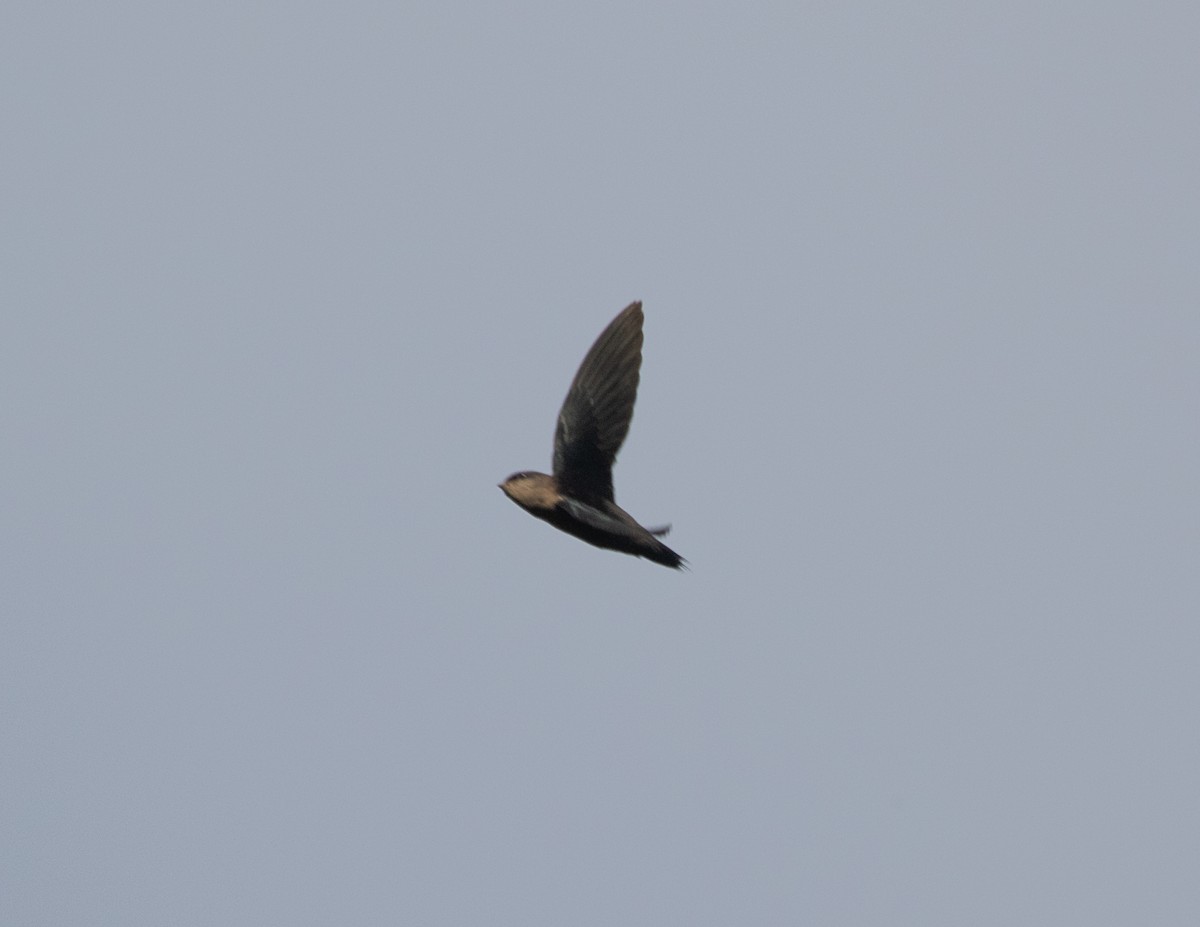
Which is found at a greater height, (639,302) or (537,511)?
(639,302)

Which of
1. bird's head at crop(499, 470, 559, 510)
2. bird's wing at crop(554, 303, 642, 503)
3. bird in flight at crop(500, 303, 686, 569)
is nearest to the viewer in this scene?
bird's head at crop(499, 470, 559, 510)

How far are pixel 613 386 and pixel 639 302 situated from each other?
0.75m

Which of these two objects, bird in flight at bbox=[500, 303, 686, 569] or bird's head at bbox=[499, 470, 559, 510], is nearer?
bird's head at bbox=[499, 470, 559, 510]

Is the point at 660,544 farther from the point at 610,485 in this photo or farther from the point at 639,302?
the point at 639,302

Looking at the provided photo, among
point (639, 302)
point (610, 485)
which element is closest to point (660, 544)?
point (610, 485)

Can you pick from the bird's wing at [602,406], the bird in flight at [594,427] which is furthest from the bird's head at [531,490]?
the bird's wing at [602,406]

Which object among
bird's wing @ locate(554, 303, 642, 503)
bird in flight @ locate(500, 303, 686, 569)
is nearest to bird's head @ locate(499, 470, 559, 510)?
bird in flight @ locate(500, 303, 686, 569)

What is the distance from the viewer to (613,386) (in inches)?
599

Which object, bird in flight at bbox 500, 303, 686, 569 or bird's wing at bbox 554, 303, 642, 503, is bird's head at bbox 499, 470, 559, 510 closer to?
bird in flight at bbox 500, 303, 686, 569

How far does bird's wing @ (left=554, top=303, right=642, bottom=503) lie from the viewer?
49.8 feet

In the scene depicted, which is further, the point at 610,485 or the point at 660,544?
the point at 610,485

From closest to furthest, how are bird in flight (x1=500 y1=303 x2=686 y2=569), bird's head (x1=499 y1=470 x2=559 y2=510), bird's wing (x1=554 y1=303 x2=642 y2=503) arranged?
bird's head (x1=499 y1=470 x2=559 y2=510) < bird in flight (x1=500 y1=303 x2=686 y2=569) < bird's wing (x1=554 y1=303 x2=642 y2=503)

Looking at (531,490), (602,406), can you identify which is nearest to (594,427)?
(602,406)

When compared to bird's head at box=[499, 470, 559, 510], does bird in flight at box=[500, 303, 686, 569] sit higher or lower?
higher
